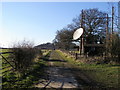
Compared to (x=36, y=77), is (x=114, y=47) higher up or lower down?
higher up

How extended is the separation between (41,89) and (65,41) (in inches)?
1705

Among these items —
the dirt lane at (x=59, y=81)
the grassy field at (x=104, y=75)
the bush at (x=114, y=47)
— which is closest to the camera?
the dirt lane at (x=59, y=81)

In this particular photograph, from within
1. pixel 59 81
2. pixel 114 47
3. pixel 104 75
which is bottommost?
pixel 104 75

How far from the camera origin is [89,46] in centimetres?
2655

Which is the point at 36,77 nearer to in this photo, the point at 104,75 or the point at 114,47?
the point at 104,75

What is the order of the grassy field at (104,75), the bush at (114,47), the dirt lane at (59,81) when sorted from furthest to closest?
the bush at (114,47) → the grassy field at (104,75) → the dirt lane at (59,81)

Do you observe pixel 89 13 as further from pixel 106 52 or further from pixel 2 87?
pixel 2 87

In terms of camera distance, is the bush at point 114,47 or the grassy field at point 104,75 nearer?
the grassy field at point 104,75

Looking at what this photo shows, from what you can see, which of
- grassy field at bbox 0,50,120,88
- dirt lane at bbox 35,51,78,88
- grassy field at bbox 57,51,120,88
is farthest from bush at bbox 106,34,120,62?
dirt lane at bbox 35,51,78,88

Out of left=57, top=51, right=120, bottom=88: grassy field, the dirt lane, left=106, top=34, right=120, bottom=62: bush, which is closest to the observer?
the dirt lane

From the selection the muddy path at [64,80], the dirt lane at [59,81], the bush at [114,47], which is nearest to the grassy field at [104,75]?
the muddy path at [64,80]

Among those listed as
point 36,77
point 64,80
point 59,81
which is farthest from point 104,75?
point 36,77

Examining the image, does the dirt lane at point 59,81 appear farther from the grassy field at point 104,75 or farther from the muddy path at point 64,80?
the grassy field at point 104,75

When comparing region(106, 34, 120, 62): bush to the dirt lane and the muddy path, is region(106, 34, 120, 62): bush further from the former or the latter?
the dirt lane
